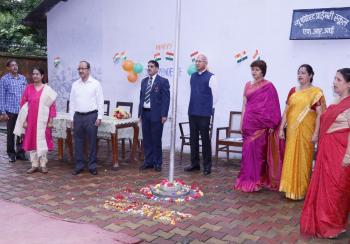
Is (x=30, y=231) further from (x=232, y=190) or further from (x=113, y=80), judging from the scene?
(x=113, y=80)

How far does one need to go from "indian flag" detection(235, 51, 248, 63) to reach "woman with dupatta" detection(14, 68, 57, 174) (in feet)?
10.2

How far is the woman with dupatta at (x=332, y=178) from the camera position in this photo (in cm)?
361

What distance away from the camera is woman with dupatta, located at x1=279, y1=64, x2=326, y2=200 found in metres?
4.62

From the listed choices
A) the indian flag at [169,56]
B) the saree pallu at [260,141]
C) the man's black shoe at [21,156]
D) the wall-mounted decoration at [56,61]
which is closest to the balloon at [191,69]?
the indian flag at [169,56]

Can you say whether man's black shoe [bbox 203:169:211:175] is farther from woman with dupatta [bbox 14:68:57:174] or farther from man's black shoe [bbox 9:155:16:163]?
man's black shoe [bbox 9:155:16:163]

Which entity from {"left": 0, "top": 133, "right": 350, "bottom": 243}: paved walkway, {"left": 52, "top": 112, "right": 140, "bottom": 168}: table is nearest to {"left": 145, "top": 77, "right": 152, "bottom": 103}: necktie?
{"left": 52, "top": 112, "right": 140, "bottom": 168}: table

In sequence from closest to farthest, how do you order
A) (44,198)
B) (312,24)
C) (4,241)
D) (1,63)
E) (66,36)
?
(4,241) < (44,198) < (312,24) < (66,36) < (1,63)

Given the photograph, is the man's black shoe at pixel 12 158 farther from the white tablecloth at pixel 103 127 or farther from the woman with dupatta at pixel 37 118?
the woman with dupatta at pixel 37 118

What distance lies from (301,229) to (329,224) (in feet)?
0.85

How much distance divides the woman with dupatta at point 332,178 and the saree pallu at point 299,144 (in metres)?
0.86

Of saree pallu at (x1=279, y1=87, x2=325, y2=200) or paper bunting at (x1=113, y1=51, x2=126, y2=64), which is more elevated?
paper bunting at (x1=113, y1=51, x2=126, y2=64)

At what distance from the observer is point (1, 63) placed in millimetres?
10547

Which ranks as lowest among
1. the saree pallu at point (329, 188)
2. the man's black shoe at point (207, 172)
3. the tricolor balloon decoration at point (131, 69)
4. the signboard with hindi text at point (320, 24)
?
the man's black shoe at point (207, 172)

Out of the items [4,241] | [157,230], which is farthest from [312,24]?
[4,241]
